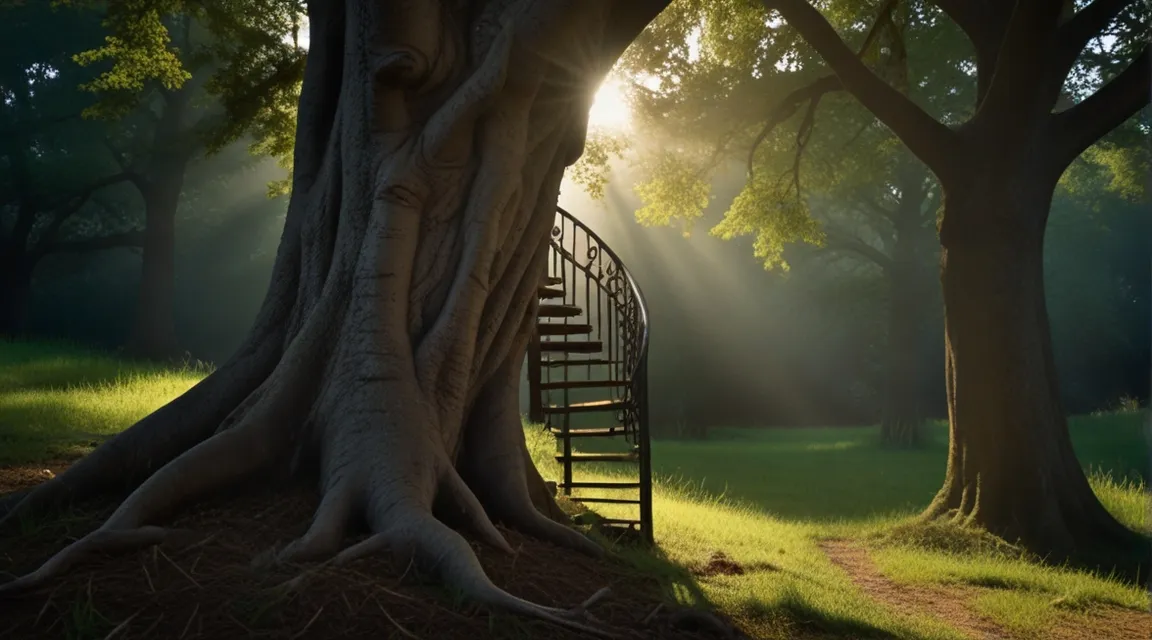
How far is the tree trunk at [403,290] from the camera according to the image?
4148 mm

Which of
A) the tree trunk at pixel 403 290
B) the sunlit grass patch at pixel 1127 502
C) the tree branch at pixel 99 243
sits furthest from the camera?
the tree branch at pixel 99 243

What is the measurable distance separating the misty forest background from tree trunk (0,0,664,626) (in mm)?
17972

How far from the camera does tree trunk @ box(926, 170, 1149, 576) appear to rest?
28.4 ft

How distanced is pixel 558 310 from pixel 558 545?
471 centimetres

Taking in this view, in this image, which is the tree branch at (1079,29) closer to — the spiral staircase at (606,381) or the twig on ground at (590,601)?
the spiral staircase at (606,381)

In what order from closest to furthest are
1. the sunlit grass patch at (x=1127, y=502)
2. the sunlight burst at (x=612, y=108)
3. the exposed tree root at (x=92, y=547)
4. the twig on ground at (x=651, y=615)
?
the exposed tree root at (x=92, y=547) < the twig on ground at (x=651, y=615) < the sunlit grass patch at (x=1127, y=502) < the sunlight burst at (x=612, y=108)

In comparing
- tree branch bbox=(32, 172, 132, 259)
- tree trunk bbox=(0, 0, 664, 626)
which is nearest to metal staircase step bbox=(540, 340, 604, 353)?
tree trunk bbox=(0, 0, 664, 626)

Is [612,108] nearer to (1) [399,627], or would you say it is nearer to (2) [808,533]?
(2) [808,533]

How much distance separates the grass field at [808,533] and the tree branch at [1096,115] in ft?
13.8

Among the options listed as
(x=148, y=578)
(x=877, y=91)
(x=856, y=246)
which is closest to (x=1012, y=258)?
(x=877, y=91)

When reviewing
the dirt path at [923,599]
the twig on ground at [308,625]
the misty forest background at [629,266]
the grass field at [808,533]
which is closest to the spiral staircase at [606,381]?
the grass field at [808,533]

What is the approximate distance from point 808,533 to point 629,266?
19412 mm

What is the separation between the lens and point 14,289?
78.9 ft

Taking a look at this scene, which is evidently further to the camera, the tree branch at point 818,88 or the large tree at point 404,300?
the tree branch at point 818,88
